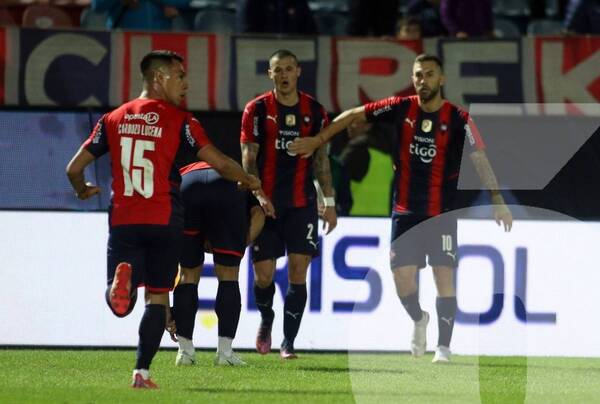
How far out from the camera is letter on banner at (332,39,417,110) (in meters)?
13.8

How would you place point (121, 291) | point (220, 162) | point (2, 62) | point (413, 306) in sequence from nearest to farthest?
point (121, 291), point (220, 162), point (413, 306), point (2, 62)

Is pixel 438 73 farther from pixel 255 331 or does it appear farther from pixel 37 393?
pixel 37 393

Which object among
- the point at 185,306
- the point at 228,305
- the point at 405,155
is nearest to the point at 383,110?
the point at 405,155

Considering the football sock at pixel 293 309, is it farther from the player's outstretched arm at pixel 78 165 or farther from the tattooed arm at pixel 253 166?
the player's outstretched arm at pixel 78 165

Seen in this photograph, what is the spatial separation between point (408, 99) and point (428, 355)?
7.23 feet

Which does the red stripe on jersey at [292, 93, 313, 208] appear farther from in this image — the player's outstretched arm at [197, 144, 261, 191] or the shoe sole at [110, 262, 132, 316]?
the shoe sole at [110, 262, 132, 316]

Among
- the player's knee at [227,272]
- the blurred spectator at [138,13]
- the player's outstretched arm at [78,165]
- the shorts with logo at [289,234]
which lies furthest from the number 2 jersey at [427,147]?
the blurred spectator at [138,13]

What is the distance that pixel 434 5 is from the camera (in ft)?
51.7

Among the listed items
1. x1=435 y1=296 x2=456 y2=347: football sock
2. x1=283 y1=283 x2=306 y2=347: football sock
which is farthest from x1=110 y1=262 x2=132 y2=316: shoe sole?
x1=435 y1=296 x2=456 y2=347: football sock

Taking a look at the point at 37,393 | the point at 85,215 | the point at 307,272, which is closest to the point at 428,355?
the point at 307,272

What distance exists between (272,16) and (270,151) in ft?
13.8

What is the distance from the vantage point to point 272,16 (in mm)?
14992

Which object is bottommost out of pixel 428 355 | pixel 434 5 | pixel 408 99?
pixel 428 355

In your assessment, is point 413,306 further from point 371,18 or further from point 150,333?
point 371,18
